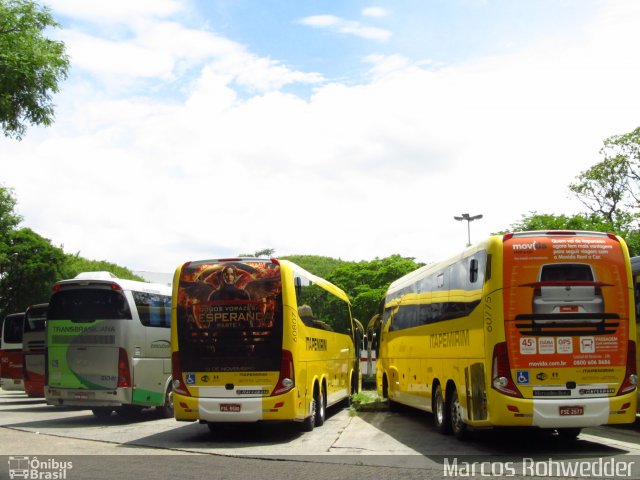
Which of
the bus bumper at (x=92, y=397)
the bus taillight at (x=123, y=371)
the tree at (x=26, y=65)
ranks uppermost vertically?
the tree at (x=26, y=65)

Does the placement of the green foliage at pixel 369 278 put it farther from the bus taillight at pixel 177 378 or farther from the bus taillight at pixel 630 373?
the bus taillight at pixel 630 373

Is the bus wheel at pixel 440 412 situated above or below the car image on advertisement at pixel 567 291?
below

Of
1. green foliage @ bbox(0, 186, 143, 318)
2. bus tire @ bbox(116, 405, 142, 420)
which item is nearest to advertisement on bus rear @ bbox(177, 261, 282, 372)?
bus tire @ bbox(116, 405, 142, 420)

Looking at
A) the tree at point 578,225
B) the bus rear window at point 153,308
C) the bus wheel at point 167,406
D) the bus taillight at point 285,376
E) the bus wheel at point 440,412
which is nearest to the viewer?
the bus taillight at point 285,376

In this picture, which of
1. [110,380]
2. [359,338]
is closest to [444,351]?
[110,380]

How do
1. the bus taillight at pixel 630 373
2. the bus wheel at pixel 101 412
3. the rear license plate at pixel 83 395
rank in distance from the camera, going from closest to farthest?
the bus taillight at pixel 630 373 < the rear license plate at pixel 83 395 < the bus wheel at pixel 101 412

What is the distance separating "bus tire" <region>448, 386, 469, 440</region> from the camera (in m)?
12.8

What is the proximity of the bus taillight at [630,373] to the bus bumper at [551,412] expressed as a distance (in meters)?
0.35

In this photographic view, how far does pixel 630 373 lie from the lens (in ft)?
37.1

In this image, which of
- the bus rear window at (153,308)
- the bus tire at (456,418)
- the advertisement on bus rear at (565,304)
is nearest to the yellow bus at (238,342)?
the bus tire at (456,418)

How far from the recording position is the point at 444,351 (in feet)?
44.9

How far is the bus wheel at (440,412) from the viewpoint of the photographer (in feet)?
44.8

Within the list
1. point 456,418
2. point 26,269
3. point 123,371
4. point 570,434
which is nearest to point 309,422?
point 456,418

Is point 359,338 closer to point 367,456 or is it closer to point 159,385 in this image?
point 159,385
